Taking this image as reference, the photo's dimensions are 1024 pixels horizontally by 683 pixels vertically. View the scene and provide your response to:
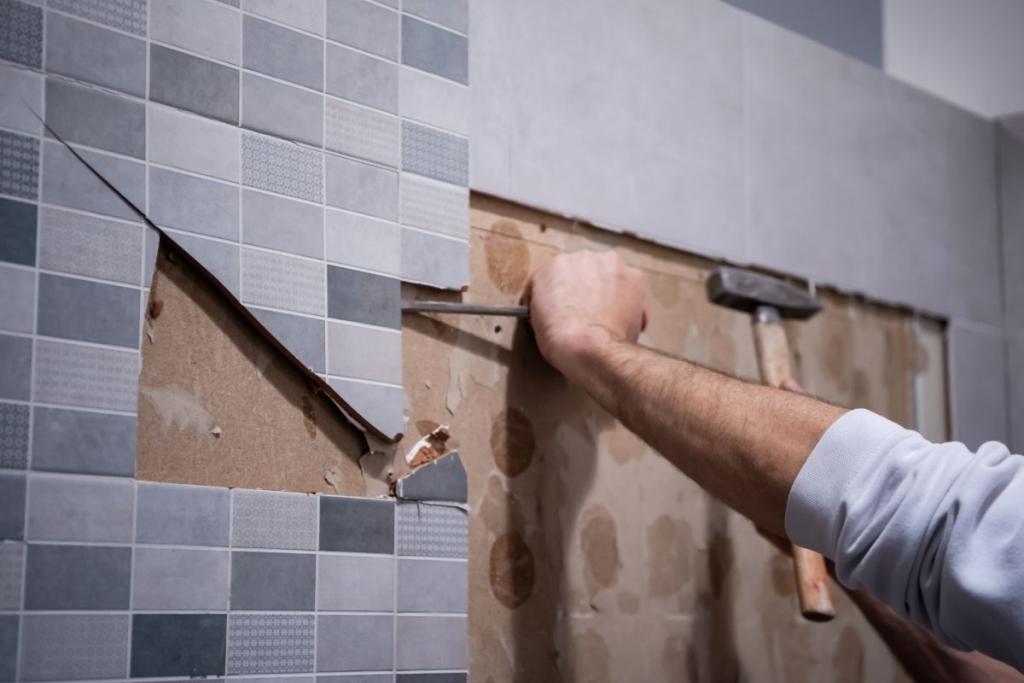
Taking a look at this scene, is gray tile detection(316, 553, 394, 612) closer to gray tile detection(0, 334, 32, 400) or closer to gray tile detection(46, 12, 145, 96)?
gray tile detection(0, 334, 32, 400)

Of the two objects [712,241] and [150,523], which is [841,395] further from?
[150,523]

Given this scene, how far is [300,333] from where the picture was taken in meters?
1.23

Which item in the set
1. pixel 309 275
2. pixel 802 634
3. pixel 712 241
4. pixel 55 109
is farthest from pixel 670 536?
pixel 55 109

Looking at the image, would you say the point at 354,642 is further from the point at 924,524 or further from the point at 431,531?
the point at 924,524

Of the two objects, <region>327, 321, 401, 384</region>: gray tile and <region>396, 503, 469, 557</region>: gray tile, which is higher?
<region>327, 321, 401, 384</region>: gray tile

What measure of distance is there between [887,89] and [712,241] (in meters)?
0.60

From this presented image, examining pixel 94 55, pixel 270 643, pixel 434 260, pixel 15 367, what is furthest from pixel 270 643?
pixel 94 55

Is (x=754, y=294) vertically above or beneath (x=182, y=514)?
above

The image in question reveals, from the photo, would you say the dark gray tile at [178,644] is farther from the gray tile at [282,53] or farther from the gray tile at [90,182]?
the gray tile at [282,53]

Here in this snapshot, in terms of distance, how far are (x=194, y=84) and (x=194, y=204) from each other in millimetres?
122

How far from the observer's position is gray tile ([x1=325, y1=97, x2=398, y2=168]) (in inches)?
51.1

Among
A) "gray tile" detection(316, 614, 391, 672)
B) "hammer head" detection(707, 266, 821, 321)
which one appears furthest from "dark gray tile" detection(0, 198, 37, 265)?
A: "hammer head" detection(707, 266, 821, 321)

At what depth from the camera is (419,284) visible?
1366mm

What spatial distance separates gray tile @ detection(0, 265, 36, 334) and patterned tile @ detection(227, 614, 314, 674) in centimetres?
33
